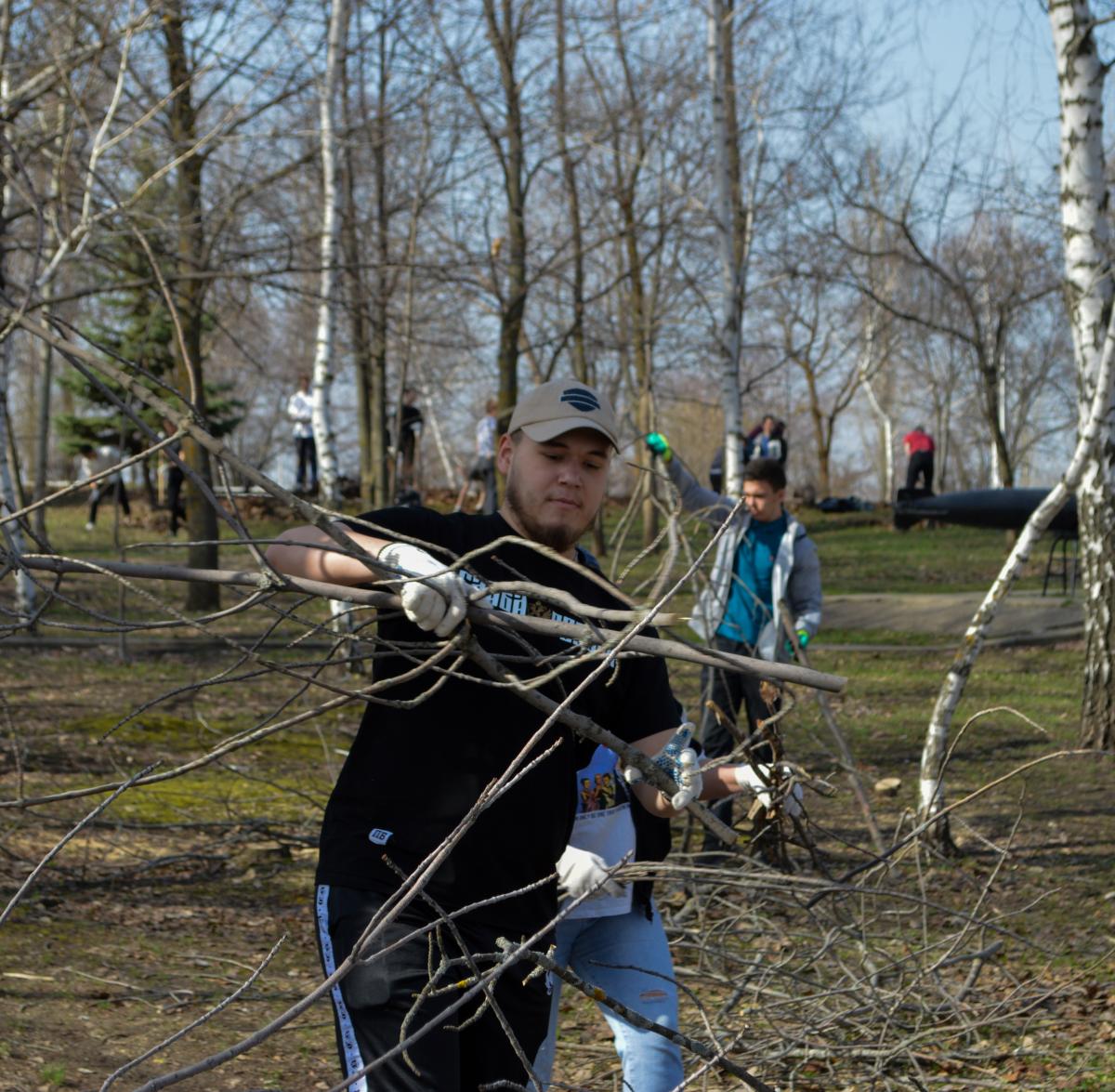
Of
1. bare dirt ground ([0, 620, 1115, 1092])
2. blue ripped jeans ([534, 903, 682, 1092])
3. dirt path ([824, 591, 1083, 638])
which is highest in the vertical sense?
blue ripped jeans ([534, 903, 682, 1092])

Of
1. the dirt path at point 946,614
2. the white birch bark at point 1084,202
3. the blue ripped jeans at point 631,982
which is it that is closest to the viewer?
the blue ripped jeans at point 631,982

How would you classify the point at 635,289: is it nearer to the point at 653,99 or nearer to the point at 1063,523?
the point at 653,99

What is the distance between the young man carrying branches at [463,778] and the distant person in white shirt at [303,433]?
1903cm

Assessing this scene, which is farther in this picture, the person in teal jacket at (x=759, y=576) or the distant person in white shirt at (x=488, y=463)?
the distant person in white shirt at (x=488, y=463)

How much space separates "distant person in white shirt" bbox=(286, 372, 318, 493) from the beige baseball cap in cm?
1888

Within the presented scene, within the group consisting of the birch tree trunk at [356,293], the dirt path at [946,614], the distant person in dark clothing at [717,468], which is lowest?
the dirt path at [946,614]

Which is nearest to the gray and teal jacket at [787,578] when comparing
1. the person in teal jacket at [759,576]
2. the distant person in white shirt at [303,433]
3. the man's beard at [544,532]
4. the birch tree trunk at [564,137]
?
the person in teal jacket at [759,576]

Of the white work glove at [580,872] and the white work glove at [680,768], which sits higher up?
the white work glove at [680,768]

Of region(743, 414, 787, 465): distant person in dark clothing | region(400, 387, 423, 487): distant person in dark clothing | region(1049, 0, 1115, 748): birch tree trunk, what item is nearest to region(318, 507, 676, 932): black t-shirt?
region(1049, 0, 1115, 748): birch tree trunk

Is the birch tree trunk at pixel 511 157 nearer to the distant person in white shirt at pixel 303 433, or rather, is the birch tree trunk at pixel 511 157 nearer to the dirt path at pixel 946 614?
the dirt path at pixel 946 614

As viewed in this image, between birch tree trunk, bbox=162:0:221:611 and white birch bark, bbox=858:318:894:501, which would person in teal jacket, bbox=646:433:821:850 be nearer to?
birch tree trunk, bbox=162:0:221:611

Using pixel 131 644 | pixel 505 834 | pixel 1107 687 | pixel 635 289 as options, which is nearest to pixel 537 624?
pixel 505 834

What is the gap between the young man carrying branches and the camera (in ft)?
7.59

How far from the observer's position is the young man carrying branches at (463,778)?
7.59 feet
